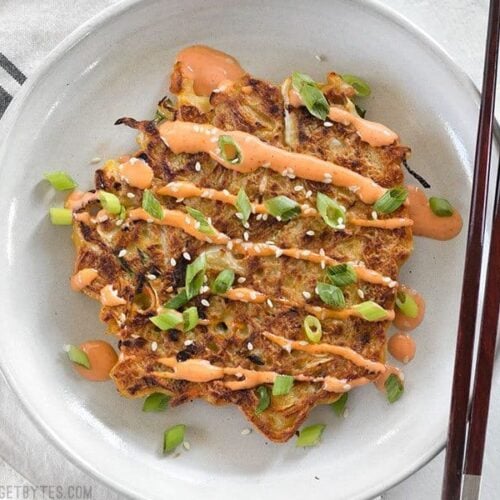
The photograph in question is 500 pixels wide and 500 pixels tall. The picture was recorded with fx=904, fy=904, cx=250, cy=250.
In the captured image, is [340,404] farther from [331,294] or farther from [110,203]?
[110,203]

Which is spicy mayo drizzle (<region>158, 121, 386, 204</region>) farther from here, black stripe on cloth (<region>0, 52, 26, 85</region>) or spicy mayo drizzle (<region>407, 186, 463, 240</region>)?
black stripe on cloth (<region>0, 52, 26, 85</region>)

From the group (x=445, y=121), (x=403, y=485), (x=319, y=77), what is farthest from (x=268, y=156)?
(x=403, y=485)

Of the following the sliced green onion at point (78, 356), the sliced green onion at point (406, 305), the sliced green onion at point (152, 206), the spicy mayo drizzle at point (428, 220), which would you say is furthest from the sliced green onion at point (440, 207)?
the sliced green onion at point (78, 356)

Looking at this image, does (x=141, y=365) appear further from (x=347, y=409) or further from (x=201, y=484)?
(x=347, y=409)

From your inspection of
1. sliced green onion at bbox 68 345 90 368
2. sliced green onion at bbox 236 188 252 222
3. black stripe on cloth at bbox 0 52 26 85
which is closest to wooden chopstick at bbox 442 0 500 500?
sliced green onion at bbox 236 188 252 222

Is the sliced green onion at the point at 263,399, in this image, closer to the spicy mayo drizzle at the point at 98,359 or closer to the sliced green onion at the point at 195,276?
the sliced green onion at the point at 195,276

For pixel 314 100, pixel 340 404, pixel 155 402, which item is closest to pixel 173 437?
pixel 155 402
